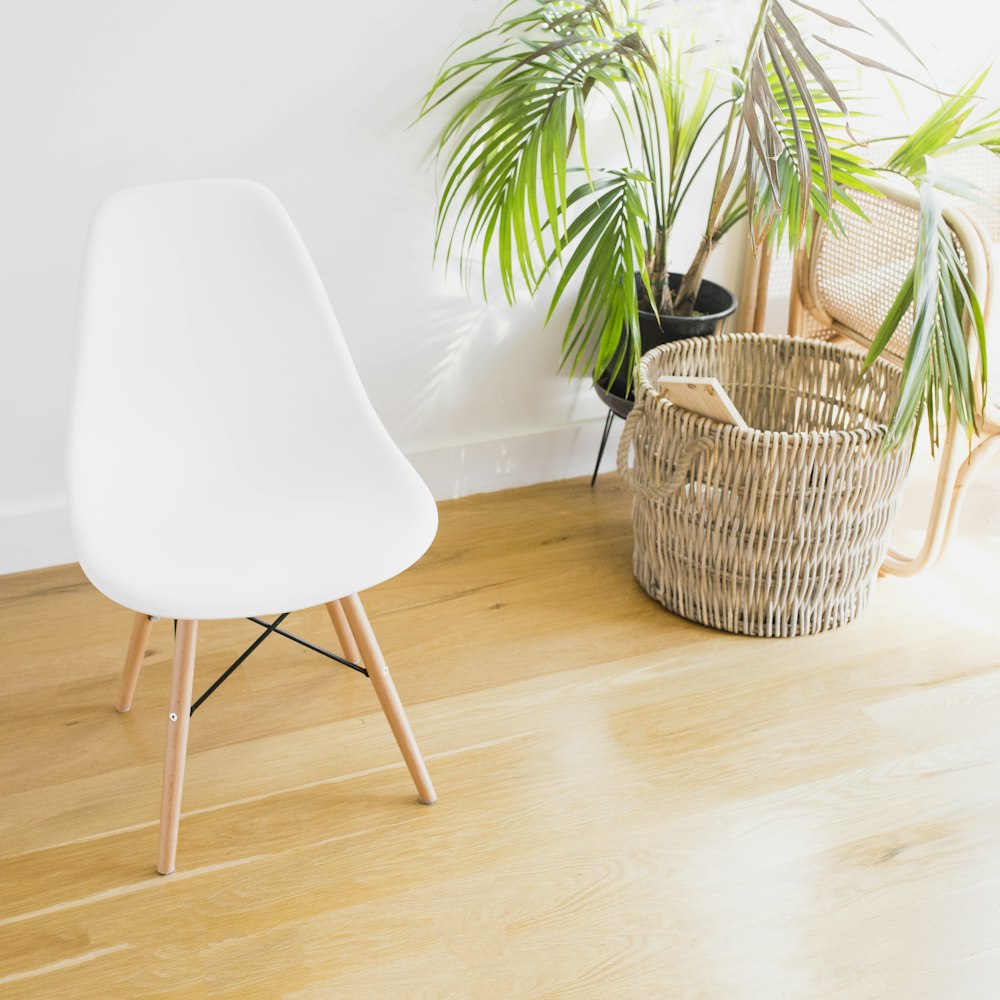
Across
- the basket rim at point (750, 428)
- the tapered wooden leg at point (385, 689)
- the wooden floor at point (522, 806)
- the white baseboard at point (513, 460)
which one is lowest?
the wooden floor at point (522, 806)

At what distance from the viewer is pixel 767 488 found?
173cm

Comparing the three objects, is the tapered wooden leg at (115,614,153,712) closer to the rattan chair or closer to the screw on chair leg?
the screw on chair leg

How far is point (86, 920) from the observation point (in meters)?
1.35

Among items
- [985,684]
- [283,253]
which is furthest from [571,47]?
[985,684]

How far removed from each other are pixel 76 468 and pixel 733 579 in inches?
41.0

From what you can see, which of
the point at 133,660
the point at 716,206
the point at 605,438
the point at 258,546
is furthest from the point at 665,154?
the point at 133,660

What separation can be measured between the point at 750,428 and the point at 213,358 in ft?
2.68

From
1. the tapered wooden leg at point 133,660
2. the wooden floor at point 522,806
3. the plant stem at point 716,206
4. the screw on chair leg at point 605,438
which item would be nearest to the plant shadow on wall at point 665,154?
the plant stem at point 716,206

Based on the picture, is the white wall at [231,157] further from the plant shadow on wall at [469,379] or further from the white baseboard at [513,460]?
the white baseboard at [513,460]

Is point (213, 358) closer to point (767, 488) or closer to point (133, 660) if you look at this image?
point (133, 660)

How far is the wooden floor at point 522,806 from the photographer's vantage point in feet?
4.30

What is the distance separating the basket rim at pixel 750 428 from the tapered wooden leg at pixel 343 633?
1.98 ft

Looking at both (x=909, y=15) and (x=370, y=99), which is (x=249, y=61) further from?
(x=909, y=15)

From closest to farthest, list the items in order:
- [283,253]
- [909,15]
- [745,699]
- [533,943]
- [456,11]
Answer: [533,943] → [283,253] → [745,699] → [456,11] → [909,15]
